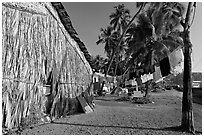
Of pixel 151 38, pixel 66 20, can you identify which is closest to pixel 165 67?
pixel 66 20

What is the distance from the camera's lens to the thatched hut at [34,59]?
15.5ft

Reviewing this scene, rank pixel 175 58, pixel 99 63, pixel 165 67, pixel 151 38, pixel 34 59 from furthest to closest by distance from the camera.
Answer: pixel 99 63 < pixel 151 38 < pixel 165 67 < pixel 175 58 < pixel 34 59

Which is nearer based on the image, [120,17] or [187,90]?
[187,90]

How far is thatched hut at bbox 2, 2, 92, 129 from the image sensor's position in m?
4.72

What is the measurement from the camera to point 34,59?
570cm

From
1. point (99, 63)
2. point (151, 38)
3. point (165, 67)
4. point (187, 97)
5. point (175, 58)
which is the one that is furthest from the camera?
point (99, 63)

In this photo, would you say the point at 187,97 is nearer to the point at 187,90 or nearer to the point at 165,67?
the point at 187,90

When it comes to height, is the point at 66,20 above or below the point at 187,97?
above

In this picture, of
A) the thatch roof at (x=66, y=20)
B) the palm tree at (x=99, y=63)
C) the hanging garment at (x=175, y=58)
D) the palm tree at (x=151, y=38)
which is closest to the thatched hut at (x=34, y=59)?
the thatch roof at (x=66, y=20)

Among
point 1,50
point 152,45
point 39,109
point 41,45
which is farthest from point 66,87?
point 152,45

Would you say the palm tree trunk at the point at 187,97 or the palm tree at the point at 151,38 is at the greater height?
the palm tree at the point at 151,38

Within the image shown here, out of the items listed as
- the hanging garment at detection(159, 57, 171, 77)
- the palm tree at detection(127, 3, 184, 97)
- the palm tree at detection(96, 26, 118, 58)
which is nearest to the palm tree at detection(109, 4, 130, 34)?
the palm tree at detection(96, 26, 118, 58)

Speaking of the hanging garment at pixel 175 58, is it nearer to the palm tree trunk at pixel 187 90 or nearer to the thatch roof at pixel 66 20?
the palm tree trunk at pixel 187 90

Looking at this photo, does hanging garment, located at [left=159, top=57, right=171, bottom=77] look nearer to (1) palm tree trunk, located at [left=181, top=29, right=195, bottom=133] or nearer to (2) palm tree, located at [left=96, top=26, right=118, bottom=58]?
(1) palm tree trunk, located at [left=181, top=29, right=195, bottom=133]
